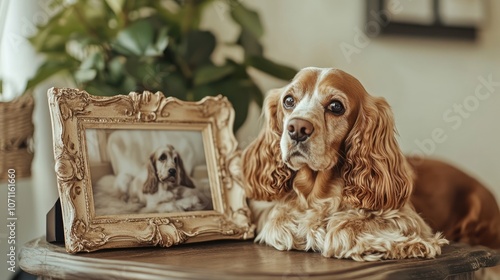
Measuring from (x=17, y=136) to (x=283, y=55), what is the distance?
2.62 ft

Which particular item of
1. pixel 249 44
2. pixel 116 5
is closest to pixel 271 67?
pixel 249 44

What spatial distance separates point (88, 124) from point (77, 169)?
0.08 m

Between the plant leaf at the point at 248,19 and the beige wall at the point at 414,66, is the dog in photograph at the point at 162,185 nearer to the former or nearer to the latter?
the plant leaf at the point at 248,19

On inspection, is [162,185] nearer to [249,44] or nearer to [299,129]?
[299,129]

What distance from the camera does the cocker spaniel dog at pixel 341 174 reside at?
2.87 feet

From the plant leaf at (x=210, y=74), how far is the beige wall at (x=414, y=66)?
0.32 metres

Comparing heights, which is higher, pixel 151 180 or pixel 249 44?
pixel 249 44

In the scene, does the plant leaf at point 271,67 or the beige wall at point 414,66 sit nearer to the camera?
the plant leaf at point 271,67

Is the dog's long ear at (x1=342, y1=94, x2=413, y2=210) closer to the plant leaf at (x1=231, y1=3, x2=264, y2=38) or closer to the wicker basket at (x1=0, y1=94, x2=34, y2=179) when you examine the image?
the plant leaf at (x1=231, y1=3, x2=264, y2=38)

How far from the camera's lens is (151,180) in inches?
39.7

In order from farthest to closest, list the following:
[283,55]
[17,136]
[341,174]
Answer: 1. [283,55]
2. [17,136]
3. [341,174]

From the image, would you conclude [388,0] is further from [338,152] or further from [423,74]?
[338,152]

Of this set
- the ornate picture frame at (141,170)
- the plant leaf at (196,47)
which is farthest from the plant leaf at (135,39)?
the ornate picture frame at (141,170)

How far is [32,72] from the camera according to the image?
1.49 m
